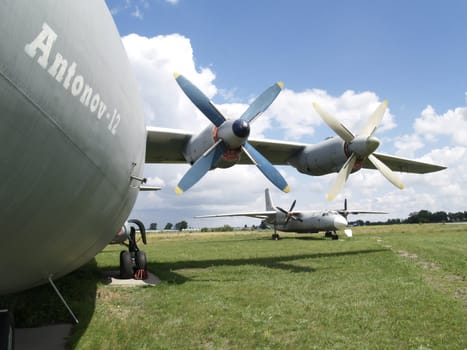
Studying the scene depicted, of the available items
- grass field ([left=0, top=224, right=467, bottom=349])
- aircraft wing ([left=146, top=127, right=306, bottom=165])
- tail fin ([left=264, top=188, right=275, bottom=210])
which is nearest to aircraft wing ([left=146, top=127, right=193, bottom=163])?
aircraft wing ([left=146, top=127, right=306, bottom=165])

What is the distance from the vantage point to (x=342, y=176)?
12328 millimetres

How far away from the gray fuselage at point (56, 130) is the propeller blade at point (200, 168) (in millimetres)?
5654

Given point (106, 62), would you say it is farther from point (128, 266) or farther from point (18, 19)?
point (128, 266)

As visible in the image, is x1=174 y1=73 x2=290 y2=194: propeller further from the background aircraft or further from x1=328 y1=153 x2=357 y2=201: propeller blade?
x1=328 y1=153 x2=357 y2=201: propeller blade

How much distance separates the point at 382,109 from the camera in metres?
13.7

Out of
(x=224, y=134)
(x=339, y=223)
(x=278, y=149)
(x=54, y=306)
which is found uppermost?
(x=278, y=149)

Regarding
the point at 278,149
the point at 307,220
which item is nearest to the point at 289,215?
the point at 307,220

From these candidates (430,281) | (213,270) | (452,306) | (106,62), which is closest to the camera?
(106,62)

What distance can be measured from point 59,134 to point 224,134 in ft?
24.6

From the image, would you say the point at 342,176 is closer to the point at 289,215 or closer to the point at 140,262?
the point at 140,262

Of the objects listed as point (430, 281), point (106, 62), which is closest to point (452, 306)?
point (430, 281)

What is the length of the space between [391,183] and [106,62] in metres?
11.5

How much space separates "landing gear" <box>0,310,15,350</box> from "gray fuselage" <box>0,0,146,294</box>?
0.43 m

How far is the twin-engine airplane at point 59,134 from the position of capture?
87.5 inches
